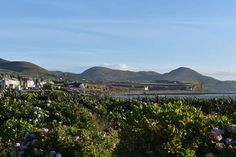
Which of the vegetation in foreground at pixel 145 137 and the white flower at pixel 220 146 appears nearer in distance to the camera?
the white flower at pixel 220 146

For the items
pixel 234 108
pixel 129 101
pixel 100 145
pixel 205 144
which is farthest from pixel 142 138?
pixel 129 101

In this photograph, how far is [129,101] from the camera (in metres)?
26.2

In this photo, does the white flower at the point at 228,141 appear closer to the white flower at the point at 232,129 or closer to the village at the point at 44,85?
the white flower at the point at 232,129

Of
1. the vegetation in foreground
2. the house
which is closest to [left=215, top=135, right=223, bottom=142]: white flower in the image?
the vegetation in foreground

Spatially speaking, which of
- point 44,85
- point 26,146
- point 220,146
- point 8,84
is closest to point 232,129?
point 220,146

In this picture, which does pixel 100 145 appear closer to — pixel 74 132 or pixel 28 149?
pixel 74 132

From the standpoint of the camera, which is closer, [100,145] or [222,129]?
[222,129]

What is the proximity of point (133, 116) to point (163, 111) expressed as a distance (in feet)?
1.48

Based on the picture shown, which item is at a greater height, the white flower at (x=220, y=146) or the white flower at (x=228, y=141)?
the white flower at (x=228, y=141)

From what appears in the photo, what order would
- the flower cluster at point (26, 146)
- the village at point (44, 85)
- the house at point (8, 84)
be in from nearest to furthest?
1. the flower cluster at point (26, 146)
2. the house at point (8, 84)
3. the village at point (44, 85)

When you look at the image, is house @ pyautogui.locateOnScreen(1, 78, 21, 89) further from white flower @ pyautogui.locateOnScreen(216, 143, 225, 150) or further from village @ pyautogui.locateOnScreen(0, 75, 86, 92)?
white flower @ pyautogui.locateOnScreen(216, 143, 225, 150)

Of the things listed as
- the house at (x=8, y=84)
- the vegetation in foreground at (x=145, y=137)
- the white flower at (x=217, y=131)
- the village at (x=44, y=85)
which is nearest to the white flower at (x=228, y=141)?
the vegetation in foreground at (x=145, y=137)

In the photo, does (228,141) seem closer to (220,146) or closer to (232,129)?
(220,146)

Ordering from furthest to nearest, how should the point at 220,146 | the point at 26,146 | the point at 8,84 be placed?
1. the point at 8,84
2. the point at 26,146
3. the point at 220,146
